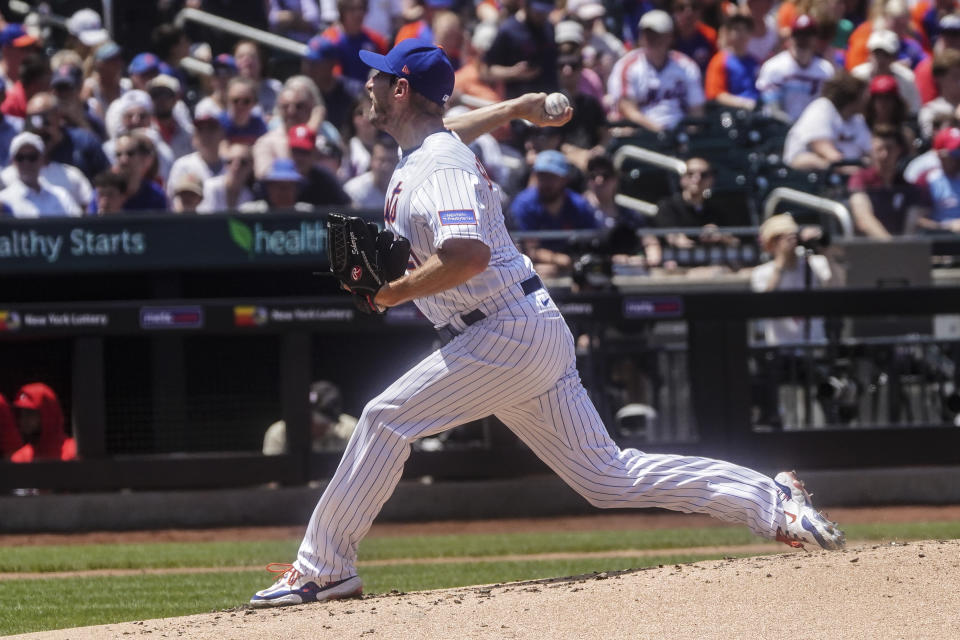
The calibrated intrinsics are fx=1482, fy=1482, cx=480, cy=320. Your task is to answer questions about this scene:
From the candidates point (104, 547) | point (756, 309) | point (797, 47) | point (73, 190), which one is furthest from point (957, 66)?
point (104, 547)

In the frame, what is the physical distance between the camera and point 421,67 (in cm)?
472

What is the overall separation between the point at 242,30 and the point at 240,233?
15.0 ft

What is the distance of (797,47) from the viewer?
12.2 metres

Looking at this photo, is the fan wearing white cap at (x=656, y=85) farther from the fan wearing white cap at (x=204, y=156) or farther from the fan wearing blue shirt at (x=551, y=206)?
the fan wearing white cap at (x=204, y=156)

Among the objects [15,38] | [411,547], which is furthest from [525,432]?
[15,38]

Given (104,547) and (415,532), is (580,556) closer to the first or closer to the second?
(415,532)

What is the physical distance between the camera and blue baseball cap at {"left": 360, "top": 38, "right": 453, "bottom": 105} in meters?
4.72

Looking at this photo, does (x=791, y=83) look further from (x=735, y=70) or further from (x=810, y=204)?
(x=810, y=204)

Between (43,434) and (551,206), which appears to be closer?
(43,434)

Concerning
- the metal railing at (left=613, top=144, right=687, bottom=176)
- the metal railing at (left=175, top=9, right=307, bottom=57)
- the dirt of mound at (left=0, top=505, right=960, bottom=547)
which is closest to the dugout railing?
the dirt of mound at (left=0, top=505, right=960, bottom=547)

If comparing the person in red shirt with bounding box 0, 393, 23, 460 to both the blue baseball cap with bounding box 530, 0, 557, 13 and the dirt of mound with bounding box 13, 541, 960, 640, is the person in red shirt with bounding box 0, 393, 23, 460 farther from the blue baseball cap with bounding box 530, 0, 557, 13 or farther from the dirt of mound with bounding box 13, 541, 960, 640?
the blue baseball cap with bounding box 530, 0, 557, 13

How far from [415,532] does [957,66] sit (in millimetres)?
6337

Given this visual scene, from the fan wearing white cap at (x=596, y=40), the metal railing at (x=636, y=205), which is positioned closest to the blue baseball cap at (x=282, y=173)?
the metal railing at (x=636, y=205)

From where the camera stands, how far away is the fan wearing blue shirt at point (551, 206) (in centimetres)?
999
